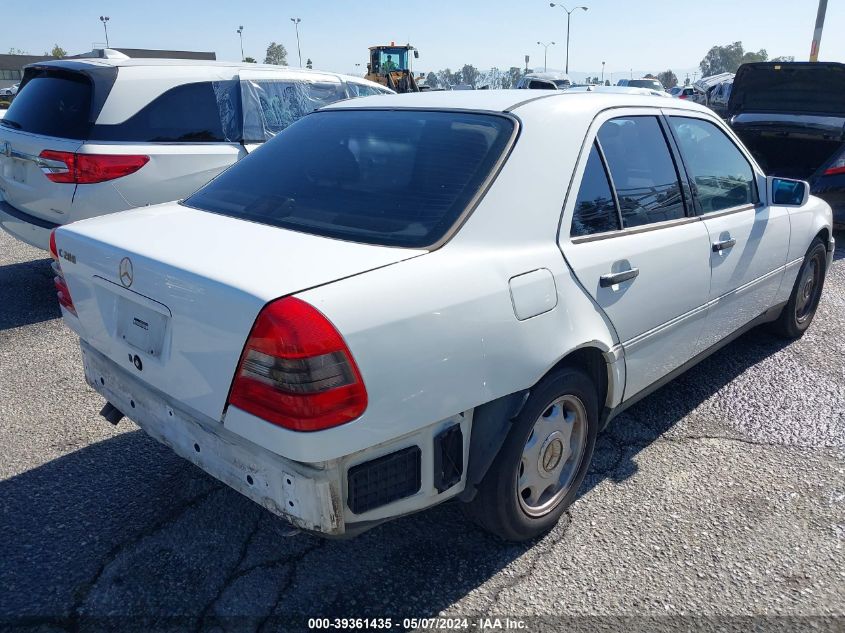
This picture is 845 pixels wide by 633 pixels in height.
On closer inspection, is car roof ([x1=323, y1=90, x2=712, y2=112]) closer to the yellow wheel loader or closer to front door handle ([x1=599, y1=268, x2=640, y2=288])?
front door handle ([x1=599, y1=268, x2=640, y2=288])

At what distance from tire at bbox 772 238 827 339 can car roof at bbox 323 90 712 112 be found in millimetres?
1995

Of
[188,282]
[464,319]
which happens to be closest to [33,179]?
[188,282]

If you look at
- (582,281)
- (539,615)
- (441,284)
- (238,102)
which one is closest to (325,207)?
(441,284)

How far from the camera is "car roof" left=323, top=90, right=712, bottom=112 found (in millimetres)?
2734

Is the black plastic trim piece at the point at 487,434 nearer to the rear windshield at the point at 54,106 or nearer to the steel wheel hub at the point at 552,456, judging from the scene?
the steel wheel hub at the point at 552,456

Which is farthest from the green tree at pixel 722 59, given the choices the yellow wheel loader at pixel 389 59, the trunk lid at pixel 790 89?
the trunk lid at pixel 790 89

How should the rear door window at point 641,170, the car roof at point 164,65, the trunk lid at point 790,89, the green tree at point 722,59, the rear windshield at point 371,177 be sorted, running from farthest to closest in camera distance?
the green tree at point 722,59 < the trunk lid at point 790,89 < the car roof at point 164,65 < the rear door window at point 641,170 < the rear windshield at point 371,177

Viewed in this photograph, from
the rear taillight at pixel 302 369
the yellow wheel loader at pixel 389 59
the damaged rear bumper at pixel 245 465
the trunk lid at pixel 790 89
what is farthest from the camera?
the yellow wheel loader at pixel 389 59

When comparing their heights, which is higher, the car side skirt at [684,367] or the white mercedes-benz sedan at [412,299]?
the white mercedes-benz sedan at [412,299]

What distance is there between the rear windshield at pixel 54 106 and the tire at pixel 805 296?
4.97 metres

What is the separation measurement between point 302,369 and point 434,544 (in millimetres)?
1163

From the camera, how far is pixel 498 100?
2.77 metres

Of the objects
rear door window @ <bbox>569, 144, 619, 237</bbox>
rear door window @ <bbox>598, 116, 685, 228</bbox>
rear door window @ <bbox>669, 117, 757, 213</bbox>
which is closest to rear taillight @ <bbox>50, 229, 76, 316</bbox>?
rear door window @ <bbox>569, 144, 619, 237</bbox>

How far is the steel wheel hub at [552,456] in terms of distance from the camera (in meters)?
2.51
